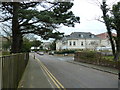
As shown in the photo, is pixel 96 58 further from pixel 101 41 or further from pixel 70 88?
pixel 101 41

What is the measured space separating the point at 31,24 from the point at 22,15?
4387 millimetres

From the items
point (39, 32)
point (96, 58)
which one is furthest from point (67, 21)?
point (96, 58)

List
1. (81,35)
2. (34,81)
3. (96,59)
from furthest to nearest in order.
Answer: (81,35) < (96,59) < (34,81)

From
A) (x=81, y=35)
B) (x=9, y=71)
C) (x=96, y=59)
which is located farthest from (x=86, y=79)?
(x=81, y=35)

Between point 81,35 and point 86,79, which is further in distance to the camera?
point 81,35

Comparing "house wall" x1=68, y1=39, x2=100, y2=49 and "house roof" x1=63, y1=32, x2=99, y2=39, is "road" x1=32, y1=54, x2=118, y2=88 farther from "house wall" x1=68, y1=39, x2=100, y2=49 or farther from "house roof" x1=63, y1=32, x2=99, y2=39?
"house roof" x1=63, y1=32, x2=99, y2=39

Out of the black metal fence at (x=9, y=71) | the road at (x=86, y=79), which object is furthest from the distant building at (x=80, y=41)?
the black metal fence at (x=9, y=71)

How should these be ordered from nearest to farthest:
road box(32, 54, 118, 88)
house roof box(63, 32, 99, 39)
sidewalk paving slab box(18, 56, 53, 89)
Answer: sidewalk paving slab box(18, 56, 53, 89) → road box(32, 54, 118, 88) → house roof box(63, 32, 99, 39)

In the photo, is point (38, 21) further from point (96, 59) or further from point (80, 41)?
point (80, 41)

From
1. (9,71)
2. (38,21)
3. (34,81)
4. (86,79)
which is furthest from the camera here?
(38,21)

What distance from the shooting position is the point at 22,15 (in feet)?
62.2

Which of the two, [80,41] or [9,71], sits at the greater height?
[80,41]

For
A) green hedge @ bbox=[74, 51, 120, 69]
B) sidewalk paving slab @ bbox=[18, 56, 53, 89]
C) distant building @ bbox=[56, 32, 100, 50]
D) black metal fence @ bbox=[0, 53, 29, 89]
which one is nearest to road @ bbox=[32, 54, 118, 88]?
sidewalk paving slab @ bbox=[18, 56, 53, 89]

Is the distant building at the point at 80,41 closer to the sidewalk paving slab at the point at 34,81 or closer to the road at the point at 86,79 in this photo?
the road at the point at 86,79
